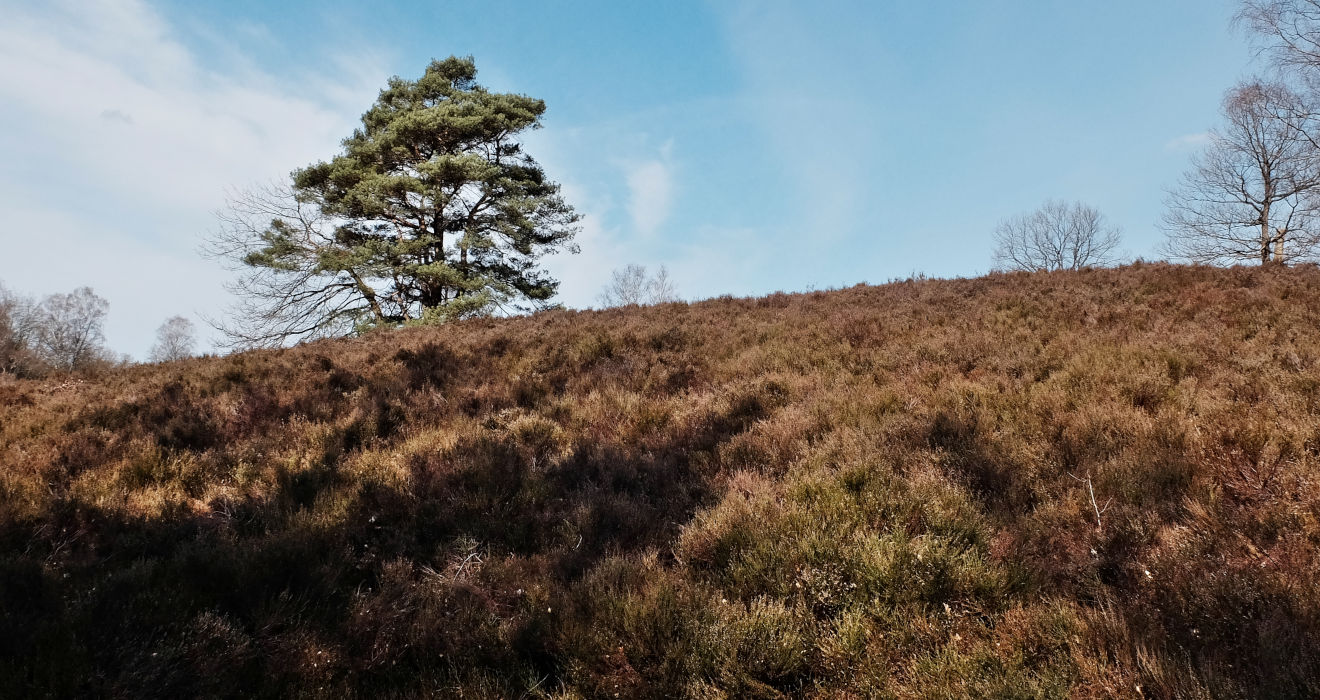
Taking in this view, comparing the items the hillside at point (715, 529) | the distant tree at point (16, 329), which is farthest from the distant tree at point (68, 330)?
the hillside at point (715, 529)

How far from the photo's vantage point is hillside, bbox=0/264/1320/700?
2.66 m

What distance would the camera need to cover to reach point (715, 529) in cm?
388

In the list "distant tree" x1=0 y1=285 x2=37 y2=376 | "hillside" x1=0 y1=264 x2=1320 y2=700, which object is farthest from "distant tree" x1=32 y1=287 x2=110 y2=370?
"hillside" x1=0 y1=264 x2=1320 y2=700

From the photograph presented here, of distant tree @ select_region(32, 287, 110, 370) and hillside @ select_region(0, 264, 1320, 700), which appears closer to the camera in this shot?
hillside @ select_region(0, 264, 1320, 700)

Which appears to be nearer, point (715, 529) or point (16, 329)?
point (715, 529)

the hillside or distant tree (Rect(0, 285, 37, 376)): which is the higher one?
distant tree (Rect(0, 285, 37, 376))

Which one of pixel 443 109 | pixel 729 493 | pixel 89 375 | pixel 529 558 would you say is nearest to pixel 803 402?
pixel 729 493

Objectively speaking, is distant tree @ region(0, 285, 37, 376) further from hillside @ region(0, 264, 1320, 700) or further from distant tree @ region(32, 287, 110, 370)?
hillside @ region(0, 264, 1320, 700)

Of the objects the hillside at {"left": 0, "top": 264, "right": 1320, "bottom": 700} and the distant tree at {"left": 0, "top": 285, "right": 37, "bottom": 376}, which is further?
the distant tree at {"left": 0, "top": 285, "right": 37, "bottom": 376}

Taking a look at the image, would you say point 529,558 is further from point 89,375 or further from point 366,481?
point 89,375

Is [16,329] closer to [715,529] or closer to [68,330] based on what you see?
[68,330]

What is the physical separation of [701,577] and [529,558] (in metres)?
1.30

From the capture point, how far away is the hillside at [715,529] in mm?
2662

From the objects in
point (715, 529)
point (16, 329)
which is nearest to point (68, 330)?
point (16, 329)
